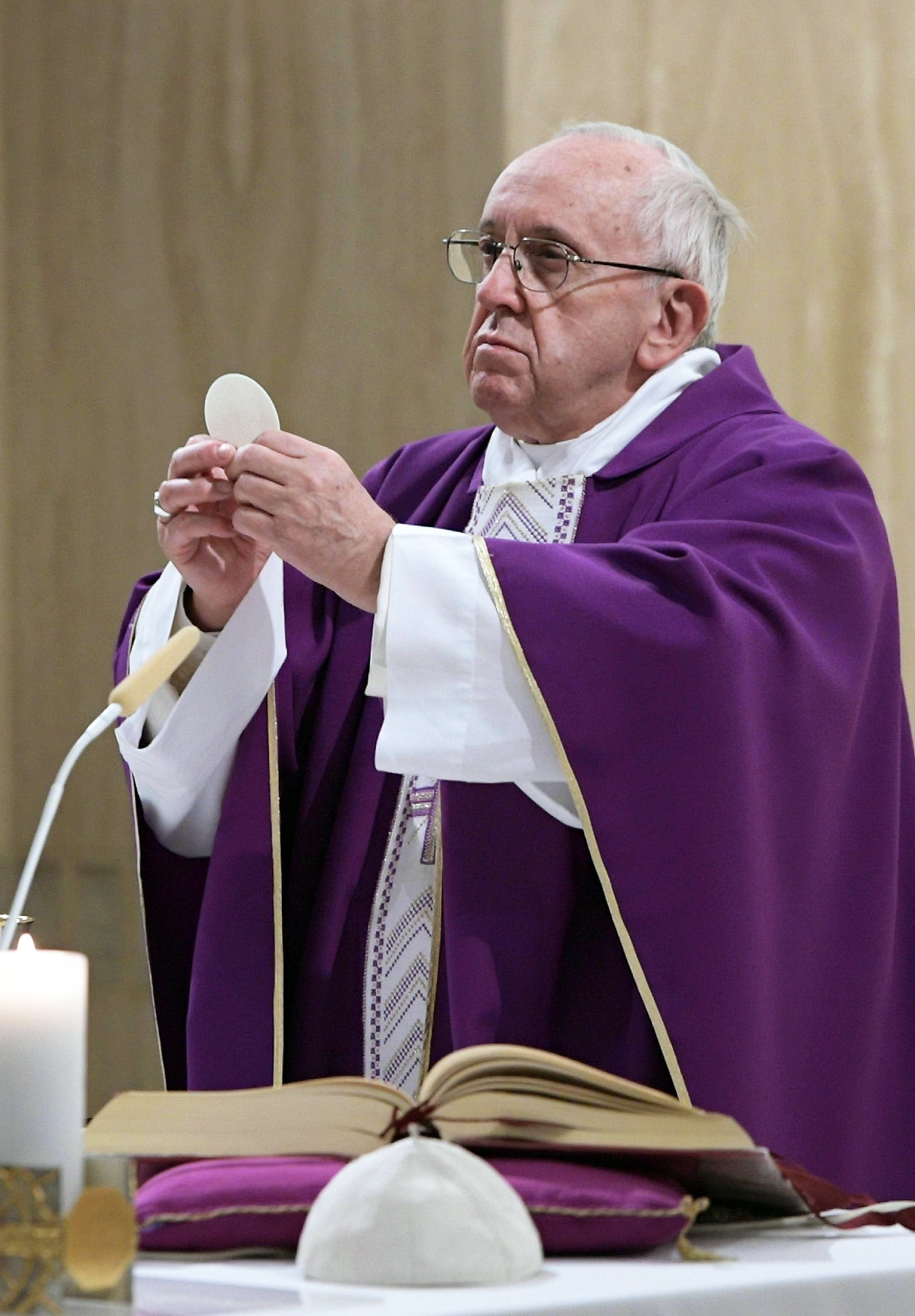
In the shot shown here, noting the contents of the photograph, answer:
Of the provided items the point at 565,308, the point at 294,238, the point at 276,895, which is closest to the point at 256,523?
the point at 276,895

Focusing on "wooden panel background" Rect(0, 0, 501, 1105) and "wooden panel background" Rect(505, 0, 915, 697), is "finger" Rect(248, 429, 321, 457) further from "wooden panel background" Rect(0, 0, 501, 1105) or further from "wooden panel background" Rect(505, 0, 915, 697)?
"wooden panel background" Rect(505, 0, 915, 697)

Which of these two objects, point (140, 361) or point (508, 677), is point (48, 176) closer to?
point (140, 361)

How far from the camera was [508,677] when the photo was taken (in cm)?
230

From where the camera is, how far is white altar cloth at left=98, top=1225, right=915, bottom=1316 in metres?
1.29

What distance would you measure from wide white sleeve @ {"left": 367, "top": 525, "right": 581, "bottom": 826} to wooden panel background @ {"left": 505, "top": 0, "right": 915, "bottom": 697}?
7.19 feet

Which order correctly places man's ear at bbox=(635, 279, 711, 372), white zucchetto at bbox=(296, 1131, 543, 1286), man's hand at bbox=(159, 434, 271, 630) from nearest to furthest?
white zucchetto at bbox=(296, 1131, 543, 1286)
man's hand at bbox=(159, 434, 271, 630)
man's ear at bbox=(635, 279, 711, 372)

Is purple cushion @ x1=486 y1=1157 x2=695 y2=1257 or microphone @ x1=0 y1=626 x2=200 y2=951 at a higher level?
microphone @ x1=0 y1=626 x2=200 y2=951

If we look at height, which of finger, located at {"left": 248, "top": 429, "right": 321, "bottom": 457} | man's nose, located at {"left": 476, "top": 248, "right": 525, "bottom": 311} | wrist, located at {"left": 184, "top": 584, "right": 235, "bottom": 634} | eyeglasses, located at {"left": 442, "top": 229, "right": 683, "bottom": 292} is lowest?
wrist, located at {"left": 184, "top": 584, "right": 235, "bottom": 634}

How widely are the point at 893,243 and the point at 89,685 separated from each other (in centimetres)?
257

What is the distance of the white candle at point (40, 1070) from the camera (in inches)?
49.8

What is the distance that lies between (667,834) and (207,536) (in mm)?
739

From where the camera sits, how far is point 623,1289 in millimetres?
1340

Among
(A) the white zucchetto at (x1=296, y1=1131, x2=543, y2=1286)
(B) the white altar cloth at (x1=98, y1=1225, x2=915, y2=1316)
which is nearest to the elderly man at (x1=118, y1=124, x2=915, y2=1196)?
(B) the white altar cloth at (x1=98, y1=1225, x2=915, y2=1316)

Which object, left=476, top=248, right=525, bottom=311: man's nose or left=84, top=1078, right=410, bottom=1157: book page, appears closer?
left=84, top=1078, right=410, bottom=1157: book page
